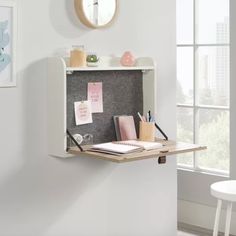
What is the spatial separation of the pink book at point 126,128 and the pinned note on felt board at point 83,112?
0.58 feet

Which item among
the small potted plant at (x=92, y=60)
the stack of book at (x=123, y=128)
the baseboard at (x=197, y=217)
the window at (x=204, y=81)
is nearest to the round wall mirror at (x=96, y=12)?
the small potted plant at (x=92, y=60)

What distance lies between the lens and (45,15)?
253cm

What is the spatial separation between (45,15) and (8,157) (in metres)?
0.68

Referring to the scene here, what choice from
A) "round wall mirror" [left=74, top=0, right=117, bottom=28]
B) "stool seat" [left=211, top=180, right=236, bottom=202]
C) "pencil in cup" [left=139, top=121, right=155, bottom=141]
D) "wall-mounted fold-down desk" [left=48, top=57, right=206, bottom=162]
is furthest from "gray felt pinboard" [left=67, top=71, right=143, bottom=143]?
"stool seat" [left=211, top=180, right=236, bottom=202]

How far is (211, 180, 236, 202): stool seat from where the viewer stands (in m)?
2.65

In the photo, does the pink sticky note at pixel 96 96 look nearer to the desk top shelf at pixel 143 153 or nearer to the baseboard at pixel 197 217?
the desk top shelf at pixel 143 153

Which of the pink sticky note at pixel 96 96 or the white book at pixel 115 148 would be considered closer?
the white book at pixel 115 148

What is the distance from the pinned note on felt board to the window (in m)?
1.38

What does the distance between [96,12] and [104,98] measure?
434 millimetres

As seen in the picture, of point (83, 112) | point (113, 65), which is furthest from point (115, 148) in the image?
point (113, 65)

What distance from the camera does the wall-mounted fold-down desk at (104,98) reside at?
250 centimetres

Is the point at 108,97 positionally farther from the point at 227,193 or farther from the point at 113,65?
the point at 227,193

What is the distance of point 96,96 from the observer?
8.96 ft

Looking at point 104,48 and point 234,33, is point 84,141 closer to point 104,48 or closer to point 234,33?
point 104,48
